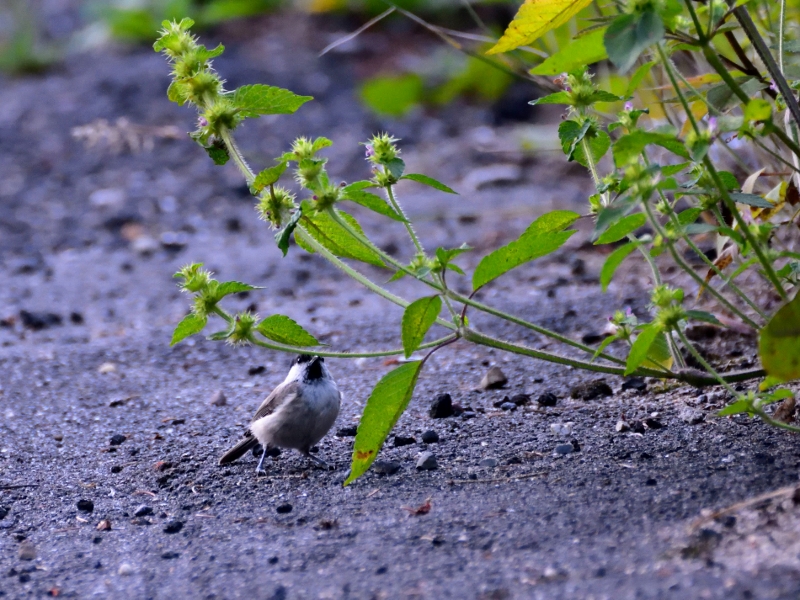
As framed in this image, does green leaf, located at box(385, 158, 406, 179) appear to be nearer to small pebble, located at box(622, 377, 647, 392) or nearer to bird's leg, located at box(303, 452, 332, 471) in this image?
bird's leg, located at box(303, 452, 332, 471)

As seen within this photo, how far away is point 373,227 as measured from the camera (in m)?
7.29

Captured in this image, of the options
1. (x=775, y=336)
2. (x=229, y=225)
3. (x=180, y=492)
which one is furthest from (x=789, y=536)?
(x=229, y=225)

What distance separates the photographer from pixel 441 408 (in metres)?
3.73

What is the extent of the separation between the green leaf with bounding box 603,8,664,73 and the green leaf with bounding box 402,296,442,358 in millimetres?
795

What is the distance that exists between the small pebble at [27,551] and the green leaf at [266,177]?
1.26 m

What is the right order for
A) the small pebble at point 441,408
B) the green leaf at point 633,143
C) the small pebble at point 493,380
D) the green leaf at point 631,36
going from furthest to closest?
1. the small pebble at point 493,380
2. the small pebble at point 441,408
3. the green leaf at point 633,143
4. the green leaf at point 631,36

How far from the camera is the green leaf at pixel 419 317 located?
260cm

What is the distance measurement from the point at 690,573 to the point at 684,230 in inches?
33.6

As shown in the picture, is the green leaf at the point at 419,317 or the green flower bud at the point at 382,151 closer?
the green leaf at the point at 419,317

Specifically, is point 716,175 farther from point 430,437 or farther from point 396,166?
point 430,437

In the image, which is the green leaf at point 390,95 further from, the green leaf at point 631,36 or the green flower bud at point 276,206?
the green leaf at point 631,36

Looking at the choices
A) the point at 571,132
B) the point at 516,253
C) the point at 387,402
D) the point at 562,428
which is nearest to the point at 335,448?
the point at 562,428

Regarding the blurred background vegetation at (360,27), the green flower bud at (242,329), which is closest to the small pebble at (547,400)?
the green flower bud at (242,329)

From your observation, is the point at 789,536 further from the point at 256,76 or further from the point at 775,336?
the point at 256,76
